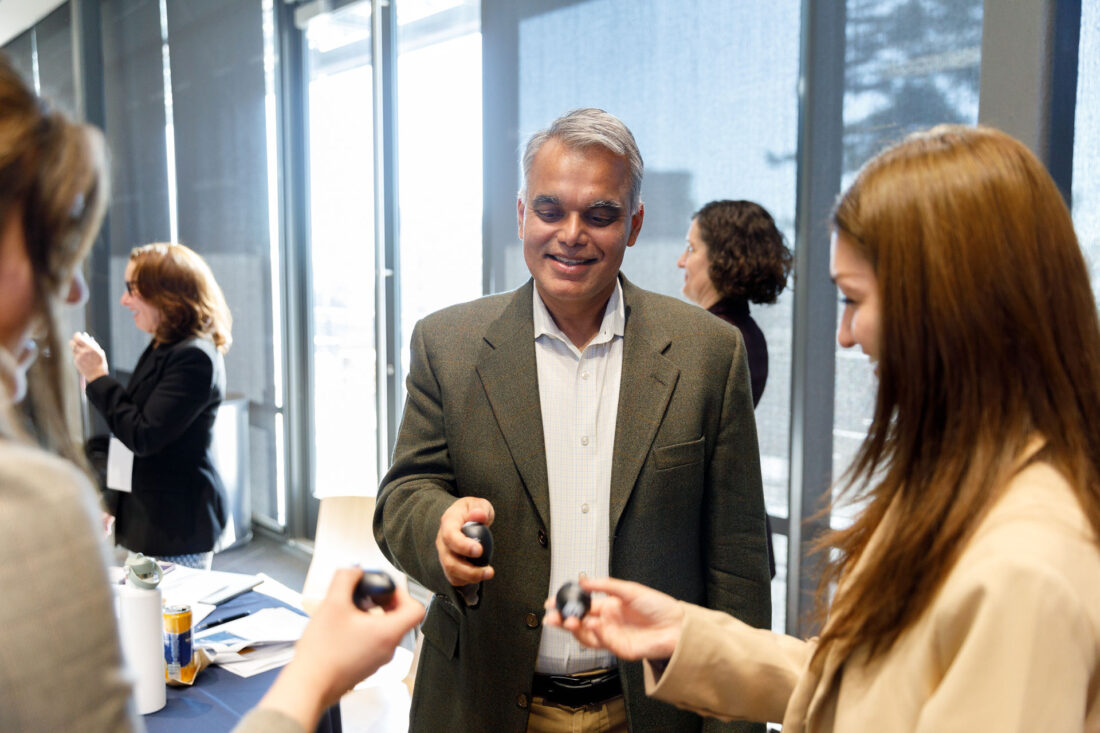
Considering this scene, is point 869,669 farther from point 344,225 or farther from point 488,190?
point 344,225

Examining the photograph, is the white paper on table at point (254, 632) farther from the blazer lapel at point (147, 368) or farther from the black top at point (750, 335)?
the black top at point (750, 335)

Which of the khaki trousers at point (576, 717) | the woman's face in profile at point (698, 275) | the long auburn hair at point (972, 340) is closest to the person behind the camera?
the long auburn hair at point (972, 340)

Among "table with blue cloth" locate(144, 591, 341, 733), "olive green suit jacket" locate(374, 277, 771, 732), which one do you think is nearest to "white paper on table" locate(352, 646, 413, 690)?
"table with blue cloth" locate(144, 591, 341, 733)

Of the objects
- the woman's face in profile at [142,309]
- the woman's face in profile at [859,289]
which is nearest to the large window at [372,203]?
the woman's face in profile at [142,309]

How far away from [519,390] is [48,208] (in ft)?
3.17

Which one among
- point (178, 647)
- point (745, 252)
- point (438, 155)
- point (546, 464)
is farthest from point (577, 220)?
point (438, 155)

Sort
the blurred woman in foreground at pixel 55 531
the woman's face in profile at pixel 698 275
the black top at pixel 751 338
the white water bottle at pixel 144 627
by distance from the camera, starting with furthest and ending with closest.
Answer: the woman's face in profile at pixel 698 275 → the black top at pixel 751 338 → the white water bottle at pixel 144 627 → the blurred woman in foreground at pixel 55 531

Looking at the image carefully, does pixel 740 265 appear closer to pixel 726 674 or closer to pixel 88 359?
pixel 726 674

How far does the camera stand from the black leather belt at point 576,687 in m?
1.54

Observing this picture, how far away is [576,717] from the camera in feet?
5.01

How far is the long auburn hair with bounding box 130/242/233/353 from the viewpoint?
3135 mm

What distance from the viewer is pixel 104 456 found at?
360 centimetres

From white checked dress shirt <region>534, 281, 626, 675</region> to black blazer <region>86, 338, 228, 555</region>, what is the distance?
191 centimetres

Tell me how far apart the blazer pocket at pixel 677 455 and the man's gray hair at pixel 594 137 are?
0.50 metres
